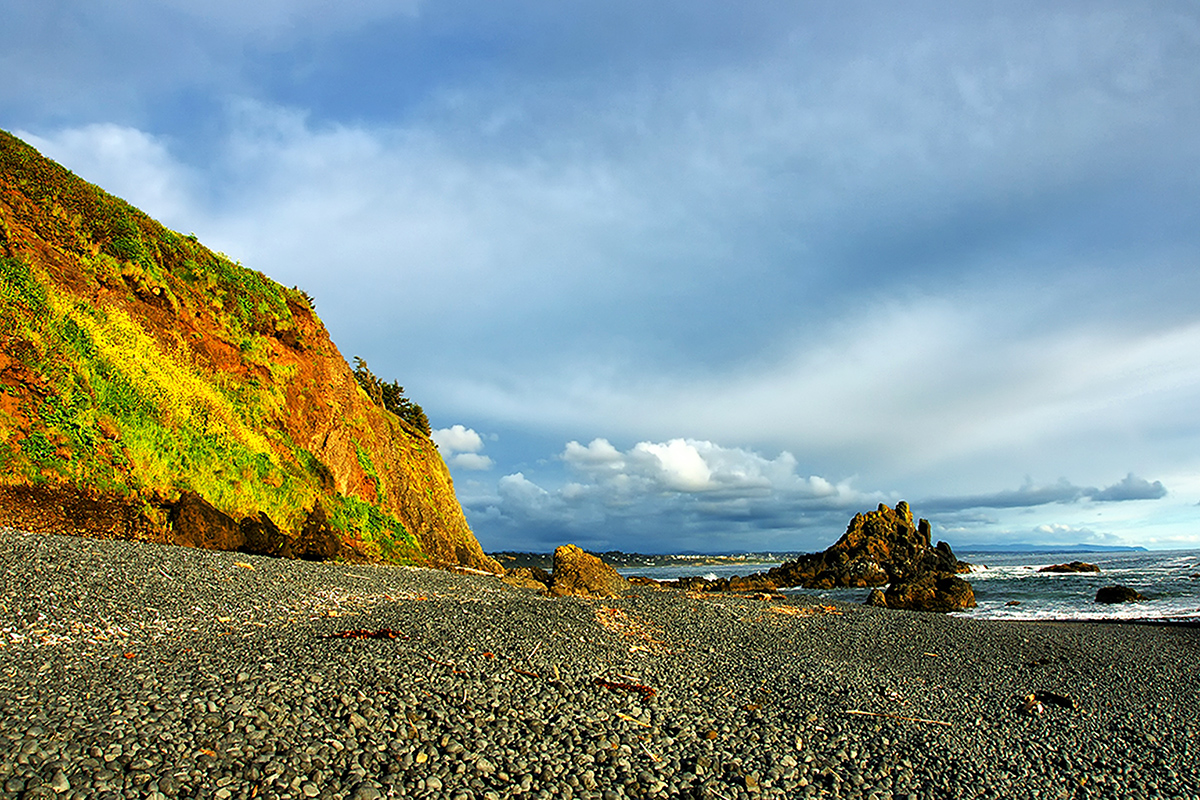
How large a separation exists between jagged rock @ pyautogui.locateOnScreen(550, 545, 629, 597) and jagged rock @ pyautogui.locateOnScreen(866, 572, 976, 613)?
54.5 feet

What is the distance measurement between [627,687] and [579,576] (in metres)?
13.7

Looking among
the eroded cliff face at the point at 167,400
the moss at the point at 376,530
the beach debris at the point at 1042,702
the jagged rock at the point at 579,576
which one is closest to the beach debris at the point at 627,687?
the beach debris at the point at 1042,702

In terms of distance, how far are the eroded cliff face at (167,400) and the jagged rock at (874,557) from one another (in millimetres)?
38827

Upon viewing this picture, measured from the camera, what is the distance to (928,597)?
32.0 m

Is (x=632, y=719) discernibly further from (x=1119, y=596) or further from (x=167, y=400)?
(x=1119, y=596)

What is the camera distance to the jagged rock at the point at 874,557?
58125 millimetres

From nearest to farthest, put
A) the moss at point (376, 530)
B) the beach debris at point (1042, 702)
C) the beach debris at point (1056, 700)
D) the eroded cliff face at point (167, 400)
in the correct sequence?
the beach debris at point (1042, 702) < the beach debris at point (1056, 700) < the eroded cliff face at point (167, 400) < the moss at point (376, 530)

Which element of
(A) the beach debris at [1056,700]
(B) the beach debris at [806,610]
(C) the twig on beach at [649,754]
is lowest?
(B) the beach debris at [806,610]

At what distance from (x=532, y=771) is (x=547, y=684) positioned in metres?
2.75

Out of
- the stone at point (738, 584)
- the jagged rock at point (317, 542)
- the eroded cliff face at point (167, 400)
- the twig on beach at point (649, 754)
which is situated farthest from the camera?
the stone at point (738, 584)

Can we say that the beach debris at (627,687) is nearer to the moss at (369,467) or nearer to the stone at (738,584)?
the moss at (369,467)

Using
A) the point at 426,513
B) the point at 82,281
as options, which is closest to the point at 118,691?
the point at 82,281

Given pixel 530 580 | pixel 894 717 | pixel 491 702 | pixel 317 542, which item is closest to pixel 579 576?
pixel 530 580

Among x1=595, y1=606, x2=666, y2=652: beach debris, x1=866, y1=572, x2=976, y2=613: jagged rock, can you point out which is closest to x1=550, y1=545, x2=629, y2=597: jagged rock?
x1=595, y1=606, x2=666, y2=652: beach debris
